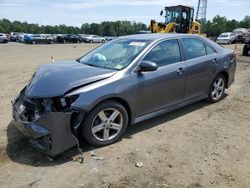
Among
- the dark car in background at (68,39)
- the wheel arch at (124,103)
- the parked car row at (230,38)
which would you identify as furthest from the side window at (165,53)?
the dark car in background at (68,39)

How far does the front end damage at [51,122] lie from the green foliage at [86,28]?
101m

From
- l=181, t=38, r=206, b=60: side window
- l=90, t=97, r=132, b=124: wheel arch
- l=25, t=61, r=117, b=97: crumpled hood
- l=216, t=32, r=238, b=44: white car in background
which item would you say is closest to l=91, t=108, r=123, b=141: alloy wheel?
l=90, t=97, r=132, b=124: wheel arch

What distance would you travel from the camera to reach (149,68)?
15.5 ft

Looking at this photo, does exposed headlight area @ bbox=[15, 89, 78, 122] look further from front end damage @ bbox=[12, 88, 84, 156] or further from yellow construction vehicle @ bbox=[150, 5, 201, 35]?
yellow construction vehicle @ bbox=[150, 5, 201, 35]

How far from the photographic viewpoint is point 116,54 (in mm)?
5258

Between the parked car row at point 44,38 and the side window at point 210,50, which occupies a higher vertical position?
the side window at point 210,50

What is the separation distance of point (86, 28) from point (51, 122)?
377ft

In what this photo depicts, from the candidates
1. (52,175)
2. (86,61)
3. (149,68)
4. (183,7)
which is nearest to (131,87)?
(149,68)

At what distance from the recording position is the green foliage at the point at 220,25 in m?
89.0

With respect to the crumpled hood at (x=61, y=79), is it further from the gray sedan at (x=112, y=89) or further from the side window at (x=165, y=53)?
the side window at (x=165, y=53)

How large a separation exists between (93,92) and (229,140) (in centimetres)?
233

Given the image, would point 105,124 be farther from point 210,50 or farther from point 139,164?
point 210,50

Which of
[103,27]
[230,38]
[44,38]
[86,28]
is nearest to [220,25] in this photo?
[103,27]

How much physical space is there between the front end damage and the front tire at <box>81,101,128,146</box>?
0.56 feet
